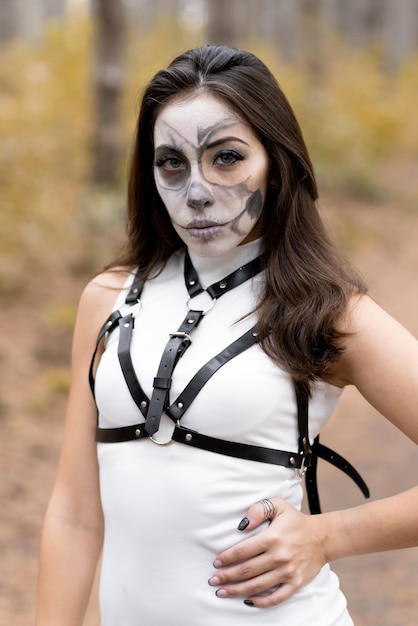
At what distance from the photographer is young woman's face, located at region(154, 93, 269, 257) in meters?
1.87

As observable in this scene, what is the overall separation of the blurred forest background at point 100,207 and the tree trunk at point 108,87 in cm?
2

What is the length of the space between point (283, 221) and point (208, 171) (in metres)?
0.22

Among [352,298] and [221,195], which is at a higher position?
[221,195]

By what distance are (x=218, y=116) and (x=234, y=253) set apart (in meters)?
0.33

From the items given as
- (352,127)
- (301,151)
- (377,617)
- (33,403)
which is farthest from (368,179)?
(301,151)

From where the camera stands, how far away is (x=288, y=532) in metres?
1.74

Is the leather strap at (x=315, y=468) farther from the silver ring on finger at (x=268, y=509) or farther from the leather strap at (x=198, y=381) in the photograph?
the leather strap at (x=198, y=381)

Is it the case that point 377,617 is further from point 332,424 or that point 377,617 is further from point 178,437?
point 178,437

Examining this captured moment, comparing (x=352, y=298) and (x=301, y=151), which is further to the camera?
(x=301, y=151)

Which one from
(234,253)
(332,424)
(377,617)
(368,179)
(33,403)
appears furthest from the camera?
(368,179)

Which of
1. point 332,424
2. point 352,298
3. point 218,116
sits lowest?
point 332,424

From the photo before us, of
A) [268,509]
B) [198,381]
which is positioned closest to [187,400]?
[198,381]

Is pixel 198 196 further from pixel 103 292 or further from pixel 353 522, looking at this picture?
pixel 353 522

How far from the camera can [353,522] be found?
1806mm
